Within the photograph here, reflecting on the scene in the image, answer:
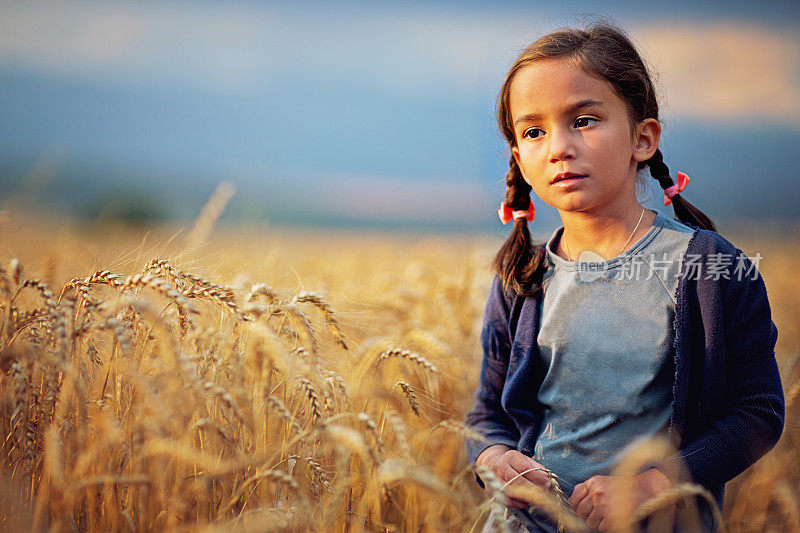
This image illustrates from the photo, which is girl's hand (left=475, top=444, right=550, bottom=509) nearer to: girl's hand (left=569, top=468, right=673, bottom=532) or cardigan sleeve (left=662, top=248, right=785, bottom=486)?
girl's hand (left=569, top=468, right=673, bottom=532)

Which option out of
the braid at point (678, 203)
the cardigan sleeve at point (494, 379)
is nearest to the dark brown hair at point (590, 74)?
the braid at point (678, 203)

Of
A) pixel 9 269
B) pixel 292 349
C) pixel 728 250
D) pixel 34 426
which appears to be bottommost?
pixel 34 426

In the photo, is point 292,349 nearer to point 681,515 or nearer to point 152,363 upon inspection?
point 152,363

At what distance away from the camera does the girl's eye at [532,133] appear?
167 cm

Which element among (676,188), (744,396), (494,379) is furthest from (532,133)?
(744,396)

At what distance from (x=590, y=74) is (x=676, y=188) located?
1.67 ft

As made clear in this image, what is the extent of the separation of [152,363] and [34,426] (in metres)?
0.36

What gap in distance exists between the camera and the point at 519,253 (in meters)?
1.92

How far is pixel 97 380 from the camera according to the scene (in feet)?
5.62

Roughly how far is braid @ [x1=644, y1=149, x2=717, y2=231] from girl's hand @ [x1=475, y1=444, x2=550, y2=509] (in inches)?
34.5

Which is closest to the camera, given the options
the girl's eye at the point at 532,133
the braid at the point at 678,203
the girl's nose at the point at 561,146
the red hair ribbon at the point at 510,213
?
the girl's nose at the point at 561,146

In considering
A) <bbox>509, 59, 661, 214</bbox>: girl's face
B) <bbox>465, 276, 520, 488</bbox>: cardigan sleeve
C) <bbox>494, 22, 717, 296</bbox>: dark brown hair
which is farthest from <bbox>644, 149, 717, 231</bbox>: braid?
<bbox>465, 276, 520, 488</bbox>: cardigan sleeve

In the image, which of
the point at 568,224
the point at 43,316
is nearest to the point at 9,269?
the point at 43,316

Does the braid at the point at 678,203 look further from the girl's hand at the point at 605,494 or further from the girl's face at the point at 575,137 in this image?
the girl's hand at the point at 605,494
